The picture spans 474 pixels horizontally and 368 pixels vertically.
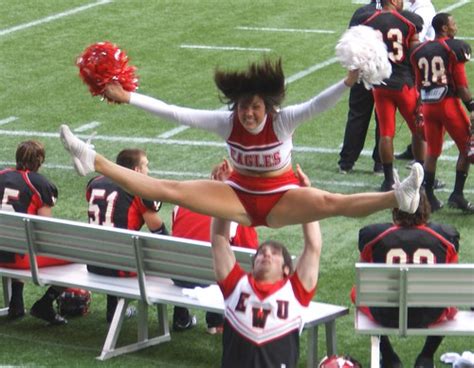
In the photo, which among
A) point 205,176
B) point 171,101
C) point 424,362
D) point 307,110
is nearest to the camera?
point 307,110

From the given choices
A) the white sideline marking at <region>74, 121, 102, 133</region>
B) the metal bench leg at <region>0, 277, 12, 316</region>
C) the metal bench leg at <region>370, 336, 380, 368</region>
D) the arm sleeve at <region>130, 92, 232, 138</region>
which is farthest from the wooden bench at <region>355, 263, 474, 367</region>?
the white sideline marking at <region>74, 121, 102, 133</region>

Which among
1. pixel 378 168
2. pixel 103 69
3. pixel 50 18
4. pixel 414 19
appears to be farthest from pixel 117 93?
pixel 50 18

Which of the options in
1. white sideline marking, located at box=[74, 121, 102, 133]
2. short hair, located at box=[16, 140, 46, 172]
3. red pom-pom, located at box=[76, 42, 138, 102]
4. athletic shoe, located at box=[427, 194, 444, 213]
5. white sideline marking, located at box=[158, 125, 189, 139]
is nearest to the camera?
red pom-pom, located at box=[76, 42, 138, 102]

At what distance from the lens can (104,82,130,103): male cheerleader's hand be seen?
279 inches

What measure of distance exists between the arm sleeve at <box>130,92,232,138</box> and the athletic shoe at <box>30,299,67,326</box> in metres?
2.51

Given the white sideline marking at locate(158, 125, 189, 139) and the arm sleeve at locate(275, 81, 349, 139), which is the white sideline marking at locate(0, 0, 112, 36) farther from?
the arm sleeve at locate(275, 81, 349, 139)

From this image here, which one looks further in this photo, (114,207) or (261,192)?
(114,207)

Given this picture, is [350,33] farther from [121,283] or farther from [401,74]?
[401,74]

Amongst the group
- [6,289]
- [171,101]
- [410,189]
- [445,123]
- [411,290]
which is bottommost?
[6,289]

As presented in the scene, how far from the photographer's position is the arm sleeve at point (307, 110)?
22.1 ft

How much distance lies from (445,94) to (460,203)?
930mm

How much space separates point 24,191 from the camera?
368 inches

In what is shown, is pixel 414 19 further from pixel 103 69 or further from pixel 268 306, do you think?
pixel 268 306

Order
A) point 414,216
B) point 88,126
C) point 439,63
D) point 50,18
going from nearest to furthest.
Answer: point 414,216 → point 439,63 → point 88,126 → point 50,18
